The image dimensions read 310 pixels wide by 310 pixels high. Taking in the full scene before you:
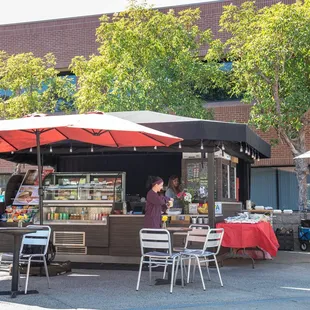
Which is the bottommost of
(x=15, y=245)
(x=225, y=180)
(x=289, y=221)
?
(x=15, y=245)

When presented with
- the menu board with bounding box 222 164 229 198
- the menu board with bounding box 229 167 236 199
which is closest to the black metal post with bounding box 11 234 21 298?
the menu board with bounding box 222 164 229 198

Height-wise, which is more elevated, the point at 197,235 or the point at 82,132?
the point at 82,132

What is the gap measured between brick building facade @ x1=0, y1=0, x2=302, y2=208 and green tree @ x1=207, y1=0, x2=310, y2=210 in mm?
3207

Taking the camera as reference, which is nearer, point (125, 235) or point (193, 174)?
point (125, 235)

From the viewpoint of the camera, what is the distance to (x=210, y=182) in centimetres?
1070

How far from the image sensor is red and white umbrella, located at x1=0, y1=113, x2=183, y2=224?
782cm

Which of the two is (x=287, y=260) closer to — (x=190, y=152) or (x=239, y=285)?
(x=190, y=152)

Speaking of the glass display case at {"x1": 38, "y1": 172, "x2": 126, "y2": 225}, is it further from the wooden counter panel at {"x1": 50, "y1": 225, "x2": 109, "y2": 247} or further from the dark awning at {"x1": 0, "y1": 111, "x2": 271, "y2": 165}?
the dark awning at {"x1": 0, "y1": 111, "x2": 271, "y2": 165}

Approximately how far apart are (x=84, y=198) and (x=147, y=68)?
5538 millimetres

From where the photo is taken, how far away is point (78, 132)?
9.70 metres

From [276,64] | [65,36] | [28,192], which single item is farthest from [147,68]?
[65,36]

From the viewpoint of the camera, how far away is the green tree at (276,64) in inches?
579

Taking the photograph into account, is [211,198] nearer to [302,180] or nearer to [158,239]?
[158,239]

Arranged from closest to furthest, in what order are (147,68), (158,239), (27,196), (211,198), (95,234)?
(158,239)
(211,198)
(95,234)
(27,196)
(147,68)
